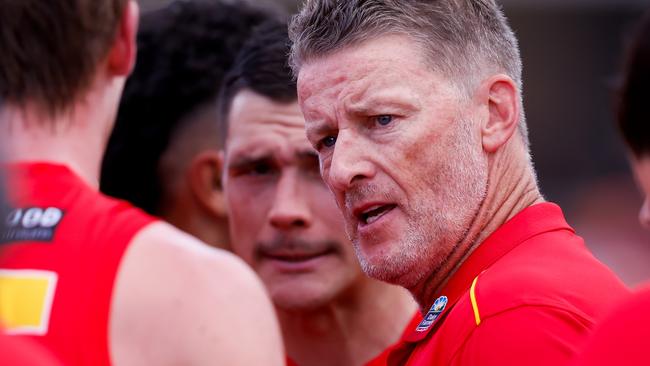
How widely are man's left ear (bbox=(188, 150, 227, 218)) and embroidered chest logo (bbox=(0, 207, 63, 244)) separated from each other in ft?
5.89

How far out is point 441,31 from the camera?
118 inches

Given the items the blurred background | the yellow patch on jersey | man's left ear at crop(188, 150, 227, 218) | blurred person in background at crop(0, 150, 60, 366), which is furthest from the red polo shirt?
the blurred background

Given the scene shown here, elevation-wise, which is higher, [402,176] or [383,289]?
[402,176]

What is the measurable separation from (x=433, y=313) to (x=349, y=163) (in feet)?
1.47

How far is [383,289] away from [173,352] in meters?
1.72

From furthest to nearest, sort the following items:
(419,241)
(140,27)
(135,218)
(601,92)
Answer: (601,92) < (140,27) < (419,241) < (135,218)

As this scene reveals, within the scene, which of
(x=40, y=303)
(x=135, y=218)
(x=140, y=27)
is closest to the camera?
(x=40, y=303)

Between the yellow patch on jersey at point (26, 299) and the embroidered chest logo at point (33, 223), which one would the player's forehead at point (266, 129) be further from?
the yellow patch on jersey at point (26, 299)

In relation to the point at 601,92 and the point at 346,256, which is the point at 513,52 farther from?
the point at 601,92

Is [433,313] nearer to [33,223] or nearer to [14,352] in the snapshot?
[33,223]

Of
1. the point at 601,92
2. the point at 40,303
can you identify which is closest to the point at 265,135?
the point at 40,303

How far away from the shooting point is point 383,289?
4.00 metres

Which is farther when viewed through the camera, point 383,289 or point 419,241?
point 383,289

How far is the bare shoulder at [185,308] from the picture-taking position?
234 centimetres
